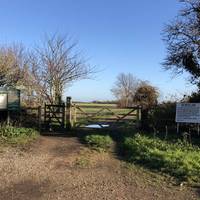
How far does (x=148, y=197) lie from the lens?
7488 millimetres

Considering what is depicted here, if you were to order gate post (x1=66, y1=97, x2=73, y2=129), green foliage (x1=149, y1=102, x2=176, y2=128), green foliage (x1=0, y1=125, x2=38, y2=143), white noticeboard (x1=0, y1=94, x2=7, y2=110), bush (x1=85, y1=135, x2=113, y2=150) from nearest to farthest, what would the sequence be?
bush (x1=85, y1=135, x2=113, y2=150), green foliage (x1=0, y1=125, x2=38, y2=143), green foliage (x1=149, y1=102, x2=176, y2=128), white noticeboard (x1=0, y1=94, x2=7, y2=110), gate post (x1=66, y1=97, x2=73, y2=129)

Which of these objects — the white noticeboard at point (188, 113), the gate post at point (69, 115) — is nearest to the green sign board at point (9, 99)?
the gate post at point (69, 115)

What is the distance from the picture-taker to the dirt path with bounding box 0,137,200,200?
759cm

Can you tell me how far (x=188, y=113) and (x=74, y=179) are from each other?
878 cm

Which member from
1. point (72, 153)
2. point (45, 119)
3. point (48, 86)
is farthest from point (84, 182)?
point (48, 86)

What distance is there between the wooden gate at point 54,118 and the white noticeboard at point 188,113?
20.0 ft

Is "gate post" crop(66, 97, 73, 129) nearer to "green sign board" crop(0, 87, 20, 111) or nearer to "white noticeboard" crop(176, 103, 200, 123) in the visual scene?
"green sign board" crop(0, 87, 20, 111)

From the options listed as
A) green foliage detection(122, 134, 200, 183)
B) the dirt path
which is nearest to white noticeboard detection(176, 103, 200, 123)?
green foliage detection(122, 134, 200, 183)

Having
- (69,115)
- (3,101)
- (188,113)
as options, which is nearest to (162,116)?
(188,113)

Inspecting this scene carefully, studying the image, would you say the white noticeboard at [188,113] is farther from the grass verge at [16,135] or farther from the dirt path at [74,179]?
the grass verge at [16,135]

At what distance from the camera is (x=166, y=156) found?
11.0 m

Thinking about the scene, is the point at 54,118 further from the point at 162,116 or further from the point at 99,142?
the point at 162,116

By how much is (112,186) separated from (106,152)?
445 centimetres

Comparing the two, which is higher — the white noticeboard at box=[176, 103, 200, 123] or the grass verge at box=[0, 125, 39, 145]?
the white noticeboard at box=[176, 103, 200, 123]
